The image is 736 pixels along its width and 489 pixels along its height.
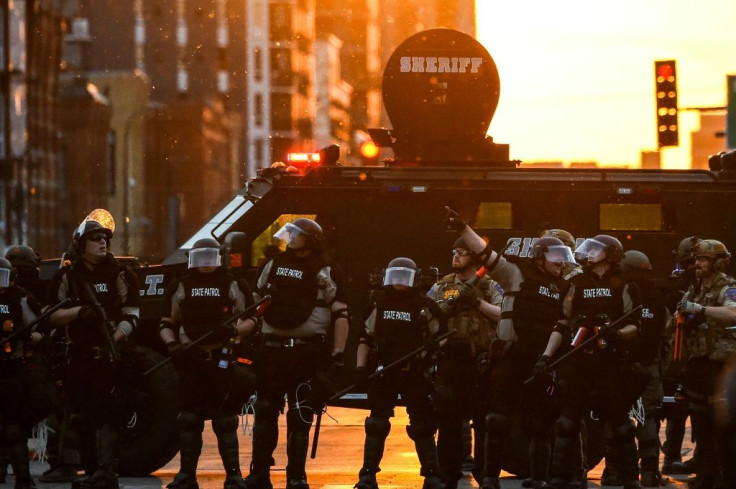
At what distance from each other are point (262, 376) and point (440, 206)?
261 cm

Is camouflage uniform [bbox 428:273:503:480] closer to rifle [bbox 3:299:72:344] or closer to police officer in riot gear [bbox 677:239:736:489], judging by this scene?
police officer in riot gear [bbox 677:239:736:489]

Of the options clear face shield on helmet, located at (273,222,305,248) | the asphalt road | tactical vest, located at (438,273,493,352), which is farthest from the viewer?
the asphalt road

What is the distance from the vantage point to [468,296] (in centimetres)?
1170

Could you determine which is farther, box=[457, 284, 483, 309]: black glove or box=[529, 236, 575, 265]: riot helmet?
box=[457, 284, 483, 309]: black glove

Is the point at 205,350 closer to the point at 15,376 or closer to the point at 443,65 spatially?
the point at 15,376

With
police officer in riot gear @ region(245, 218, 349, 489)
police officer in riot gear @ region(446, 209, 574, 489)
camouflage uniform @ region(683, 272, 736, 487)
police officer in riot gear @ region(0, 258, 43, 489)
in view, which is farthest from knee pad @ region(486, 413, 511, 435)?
police officer in riot gear @ region(0, 258, 43, 489)

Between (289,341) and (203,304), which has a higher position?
(203,304)

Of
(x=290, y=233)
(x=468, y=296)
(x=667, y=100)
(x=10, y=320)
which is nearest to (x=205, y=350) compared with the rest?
(x=290, y=233)

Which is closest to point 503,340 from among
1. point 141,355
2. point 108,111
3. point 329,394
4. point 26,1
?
point 329,394

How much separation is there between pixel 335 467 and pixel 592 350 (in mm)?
3710

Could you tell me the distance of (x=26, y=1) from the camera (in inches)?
2648

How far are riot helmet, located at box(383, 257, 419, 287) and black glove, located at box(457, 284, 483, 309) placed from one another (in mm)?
393

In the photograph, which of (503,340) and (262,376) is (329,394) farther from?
(503,340)

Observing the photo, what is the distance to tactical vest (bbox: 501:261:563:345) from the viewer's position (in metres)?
11.5
